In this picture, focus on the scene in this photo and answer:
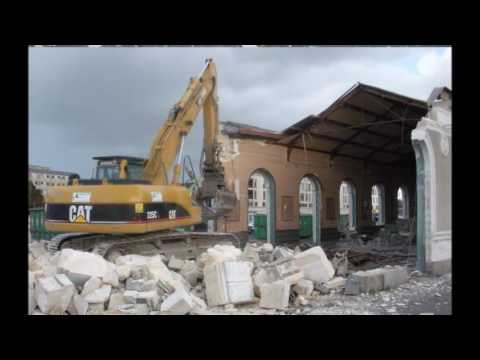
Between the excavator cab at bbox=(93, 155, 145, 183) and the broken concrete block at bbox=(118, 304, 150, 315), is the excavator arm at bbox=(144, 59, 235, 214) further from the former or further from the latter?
the broken concrete block at bbox=(118, 304, 150, 315)

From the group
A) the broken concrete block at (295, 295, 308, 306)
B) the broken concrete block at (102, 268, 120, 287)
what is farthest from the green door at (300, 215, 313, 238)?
the broken concrete block at (102, 268, 120, 287)

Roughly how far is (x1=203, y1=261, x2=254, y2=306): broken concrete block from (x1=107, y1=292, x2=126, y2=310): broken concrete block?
4.42ft

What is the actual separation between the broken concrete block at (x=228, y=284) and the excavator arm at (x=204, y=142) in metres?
3.44

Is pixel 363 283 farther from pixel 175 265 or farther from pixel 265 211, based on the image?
pixel 265 211

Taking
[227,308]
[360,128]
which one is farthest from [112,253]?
[360,128]

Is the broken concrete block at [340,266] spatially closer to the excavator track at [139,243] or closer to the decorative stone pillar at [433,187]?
the decorative stone pillar at [433,187]

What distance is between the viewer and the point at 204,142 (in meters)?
11.3

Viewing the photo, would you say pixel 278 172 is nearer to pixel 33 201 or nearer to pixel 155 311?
pixel 33 201

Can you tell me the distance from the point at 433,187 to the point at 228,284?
5728mm

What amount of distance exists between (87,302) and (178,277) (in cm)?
197

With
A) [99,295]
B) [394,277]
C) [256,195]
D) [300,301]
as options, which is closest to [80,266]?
[99,295]

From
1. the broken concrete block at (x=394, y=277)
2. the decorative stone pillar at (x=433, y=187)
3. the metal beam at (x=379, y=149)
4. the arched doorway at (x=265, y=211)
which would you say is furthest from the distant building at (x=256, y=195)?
the broken concrete block at (x=394, y=277)

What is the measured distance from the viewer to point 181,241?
10562 millimetres

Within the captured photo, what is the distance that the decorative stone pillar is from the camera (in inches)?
384
